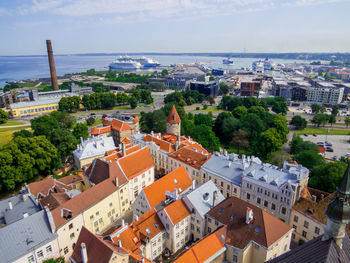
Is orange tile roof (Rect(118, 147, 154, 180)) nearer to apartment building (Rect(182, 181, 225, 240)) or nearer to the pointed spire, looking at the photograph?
apartment building (Rect(182, 181, 225, 240))

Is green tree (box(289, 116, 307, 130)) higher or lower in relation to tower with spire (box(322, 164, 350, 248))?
lower

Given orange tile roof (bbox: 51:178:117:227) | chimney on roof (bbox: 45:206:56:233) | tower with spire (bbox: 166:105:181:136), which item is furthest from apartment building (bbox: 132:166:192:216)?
tower with spire (bbox: 166:105:181:136)

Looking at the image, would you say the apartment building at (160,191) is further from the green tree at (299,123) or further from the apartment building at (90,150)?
the green tree at (299,123)

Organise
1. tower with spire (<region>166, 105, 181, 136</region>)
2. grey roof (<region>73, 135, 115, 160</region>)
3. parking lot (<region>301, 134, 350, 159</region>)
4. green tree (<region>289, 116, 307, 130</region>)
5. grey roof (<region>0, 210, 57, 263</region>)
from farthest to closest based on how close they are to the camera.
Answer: green tree (<region>289, 116, 307, 130</region>) < parking lot (<region>301, 134, 350, 159</region>) < tower with spire (<region>166, 105, 181, 136</region>) < grey roof (<region>73, 135, 115, 160</region>) < grey roof (<region>0, 210, 57, 263</region>)

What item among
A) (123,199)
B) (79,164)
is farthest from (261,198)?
(79,164)

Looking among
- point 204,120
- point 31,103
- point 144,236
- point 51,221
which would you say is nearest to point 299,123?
point 204,120

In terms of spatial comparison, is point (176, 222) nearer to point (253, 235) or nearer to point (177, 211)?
point (177, 211)

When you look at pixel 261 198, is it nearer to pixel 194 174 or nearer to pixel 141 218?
pixel 194 174
